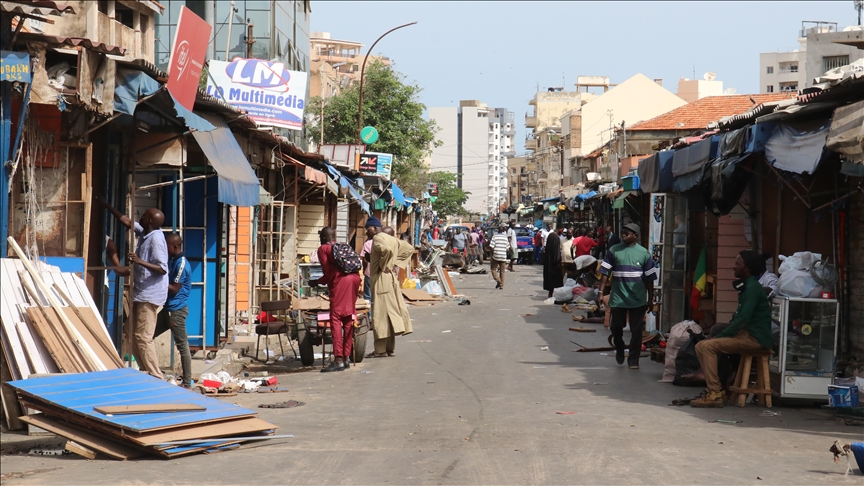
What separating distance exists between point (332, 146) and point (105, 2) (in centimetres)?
852

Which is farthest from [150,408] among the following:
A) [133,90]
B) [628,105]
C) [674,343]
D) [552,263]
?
[628,105]

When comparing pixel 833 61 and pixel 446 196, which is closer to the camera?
pixel 833 61

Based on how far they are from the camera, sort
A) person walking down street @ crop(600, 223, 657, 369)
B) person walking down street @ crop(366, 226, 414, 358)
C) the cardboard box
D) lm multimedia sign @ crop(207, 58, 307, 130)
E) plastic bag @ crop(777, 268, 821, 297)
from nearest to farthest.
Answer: the cardboard box
plastic bag @ crop(777, 268, 821, 297)
person walking down street @ crop(600, 223, 657, 369)
person walking down street @ crop(366, 226, 414, 358)
lm multimedia sign @ crop(207, 58, 307, 130)

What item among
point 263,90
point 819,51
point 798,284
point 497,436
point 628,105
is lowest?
point 497,436

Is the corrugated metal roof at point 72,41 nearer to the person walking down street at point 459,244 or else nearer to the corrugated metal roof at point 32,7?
the corrugated metal roof at point 32,7

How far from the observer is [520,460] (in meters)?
6.86

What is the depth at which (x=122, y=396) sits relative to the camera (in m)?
7.39

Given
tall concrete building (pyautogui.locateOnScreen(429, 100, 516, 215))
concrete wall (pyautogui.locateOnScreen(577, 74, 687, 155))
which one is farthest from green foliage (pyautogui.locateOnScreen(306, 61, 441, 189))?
tall concrete building (pyautogui.locateOnScreen(429, 100, 516, 215))

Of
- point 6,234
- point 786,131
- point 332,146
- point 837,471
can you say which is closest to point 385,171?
point 332,146

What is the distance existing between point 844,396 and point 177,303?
7.16 m

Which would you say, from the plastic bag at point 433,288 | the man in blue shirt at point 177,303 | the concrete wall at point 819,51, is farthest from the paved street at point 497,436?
the concrete wall at point 819,51

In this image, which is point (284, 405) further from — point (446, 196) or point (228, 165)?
point (446, 196)

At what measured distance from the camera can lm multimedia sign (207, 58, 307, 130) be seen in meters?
20.0

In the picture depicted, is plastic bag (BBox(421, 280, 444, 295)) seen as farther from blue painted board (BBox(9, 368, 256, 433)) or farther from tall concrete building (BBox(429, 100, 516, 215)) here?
tall concrete building (BBox(429, 100, 516, 215))
